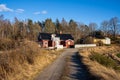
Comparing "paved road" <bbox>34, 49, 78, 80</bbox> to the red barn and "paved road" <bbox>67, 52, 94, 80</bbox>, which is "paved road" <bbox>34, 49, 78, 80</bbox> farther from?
the red barn

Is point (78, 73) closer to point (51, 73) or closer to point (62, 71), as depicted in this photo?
point (62, 71)

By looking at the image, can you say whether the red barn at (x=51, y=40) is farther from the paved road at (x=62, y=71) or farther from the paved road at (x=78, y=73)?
the paved road at (x=78, y=73)

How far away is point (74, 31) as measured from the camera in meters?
114

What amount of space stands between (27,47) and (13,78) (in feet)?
26.6

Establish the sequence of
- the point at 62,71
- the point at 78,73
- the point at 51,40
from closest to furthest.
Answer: the point at 78,73
the point at 62,71
the point at 51,40

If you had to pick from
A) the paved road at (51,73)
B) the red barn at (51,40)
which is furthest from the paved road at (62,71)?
the red barn at (51,40)

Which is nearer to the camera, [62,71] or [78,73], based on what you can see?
[78,73]

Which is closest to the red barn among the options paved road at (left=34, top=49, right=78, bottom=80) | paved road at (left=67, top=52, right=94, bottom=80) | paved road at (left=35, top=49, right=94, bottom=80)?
paved road at (left=35, top=49, right=94, bottom=80)

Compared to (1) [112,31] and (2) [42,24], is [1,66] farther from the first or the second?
(2) [42,24]

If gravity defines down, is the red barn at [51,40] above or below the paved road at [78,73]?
above

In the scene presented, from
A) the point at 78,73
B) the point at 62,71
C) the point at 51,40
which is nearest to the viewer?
the point at 78,73

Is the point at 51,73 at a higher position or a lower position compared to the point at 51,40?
lower

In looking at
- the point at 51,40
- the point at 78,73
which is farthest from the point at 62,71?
the point at 51,40

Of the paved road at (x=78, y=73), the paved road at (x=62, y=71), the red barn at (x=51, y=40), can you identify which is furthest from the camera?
the red barn at (x=51, y=40)
